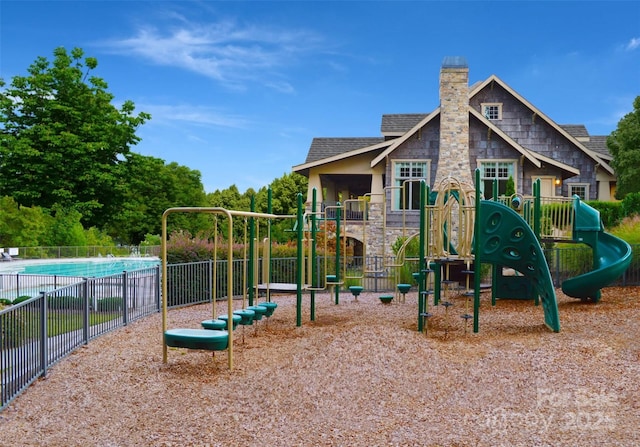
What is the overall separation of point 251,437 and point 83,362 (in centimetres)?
453

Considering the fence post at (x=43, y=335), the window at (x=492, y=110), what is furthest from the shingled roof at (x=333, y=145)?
the fence post at (x=43, y=335)

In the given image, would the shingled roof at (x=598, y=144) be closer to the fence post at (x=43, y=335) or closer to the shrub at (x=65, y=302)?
the shrub at (x=65, y=302)

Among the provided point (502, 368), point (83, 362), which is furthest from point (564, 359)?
point (83, 362)

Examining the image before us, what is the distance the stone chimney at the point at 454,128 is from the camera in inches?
993

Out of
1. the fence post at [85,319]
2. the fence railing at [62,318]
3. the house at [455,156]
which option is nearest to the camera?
the fence railing at [62,318]

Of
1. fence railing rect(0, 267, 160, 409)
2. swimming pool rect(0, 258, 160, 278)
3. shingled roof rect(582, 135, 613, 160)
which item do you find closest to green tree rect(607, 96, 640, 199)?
shingled roof rect(582, 135, 613, 160)

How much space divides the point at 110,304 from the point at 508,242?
28.5ft

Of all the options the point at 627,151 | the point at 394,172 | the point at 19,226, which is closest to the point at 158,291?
the point at 394,172

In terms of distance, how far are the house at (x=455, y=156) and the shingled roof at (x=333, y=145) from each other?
2.1 inches

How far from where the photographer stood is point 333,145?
31.5m

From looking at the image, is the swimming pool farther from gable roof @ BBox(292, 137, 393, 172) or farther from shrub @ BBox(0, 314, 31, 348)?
shrub @ BBox(0, 314, 31, 348)

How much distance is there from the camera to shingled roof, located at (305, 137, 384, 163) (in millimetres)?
30500

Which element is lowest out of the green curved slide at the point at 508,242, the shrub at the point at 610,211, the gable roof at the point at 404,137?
the green curved slide at the point at 508,242

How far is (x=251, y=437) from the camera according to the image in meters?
6.44
